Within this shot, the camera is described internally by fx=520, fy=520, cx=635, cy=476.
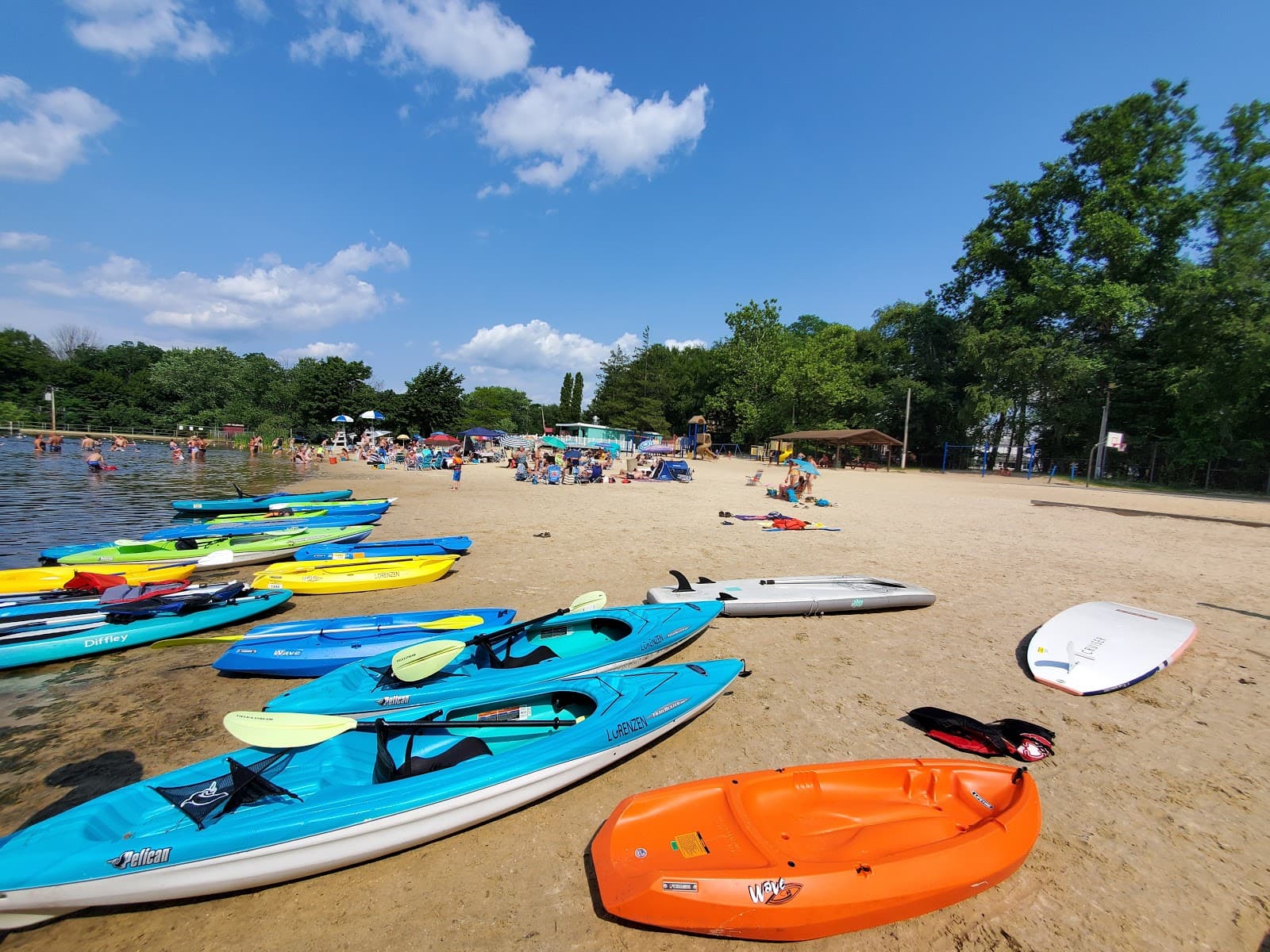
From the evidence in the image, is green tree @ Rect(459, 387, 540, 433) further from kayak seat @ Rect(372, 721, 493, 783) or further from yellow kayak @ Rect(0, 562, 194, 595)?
kayak seat @ Rect(372, 721, 493, 783)

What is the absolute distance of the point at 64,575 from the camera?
7141 millimetres

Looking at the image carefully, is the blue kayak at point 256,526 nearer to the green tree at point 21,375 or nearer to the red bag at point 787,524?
the red bag at point 787,524

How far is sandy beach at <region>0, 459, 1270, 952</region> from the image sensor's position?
104 inches

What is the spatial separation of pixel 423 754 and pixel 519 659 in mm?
1342

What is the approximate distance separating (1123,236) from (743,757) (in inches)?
1839

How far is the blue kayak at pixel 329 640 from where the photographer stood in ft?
16.5

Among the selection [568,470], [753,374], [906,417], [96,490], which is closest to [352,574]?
[96,490]

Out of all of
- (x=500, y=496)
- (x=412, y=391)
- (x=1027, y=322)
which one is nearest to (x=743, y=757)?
(x=500, y=496)

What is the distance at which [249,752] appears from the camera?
338 cm

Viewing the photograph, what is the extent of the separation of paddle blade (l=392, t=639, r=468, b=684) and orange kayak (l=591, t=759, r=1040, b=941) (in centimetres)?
194

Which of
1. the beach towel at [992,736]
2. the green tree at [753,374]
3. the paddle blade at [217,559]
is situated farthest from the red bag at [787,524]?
the green tree at [753,374]

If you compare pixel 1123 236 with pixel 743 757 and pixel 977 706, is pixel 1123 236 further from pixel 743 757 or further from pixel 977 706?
pixel 743 757

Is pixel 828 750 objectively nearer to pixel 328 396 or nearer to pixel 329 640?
pixel 329 640

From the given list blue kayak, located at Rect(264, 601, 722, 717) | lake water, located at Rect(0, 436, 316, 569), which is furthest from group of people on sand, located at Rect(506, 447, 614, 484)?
blue kayak, located at Rect(264, 601, 722, 717)
